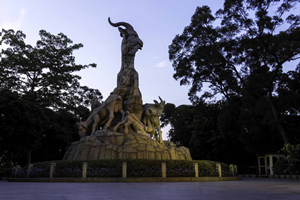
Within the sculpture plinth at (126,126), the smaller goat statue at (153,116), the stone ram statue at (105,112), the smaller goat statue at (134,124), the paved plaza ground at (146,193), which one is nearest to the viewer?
the paved plaza ground at (146,193)

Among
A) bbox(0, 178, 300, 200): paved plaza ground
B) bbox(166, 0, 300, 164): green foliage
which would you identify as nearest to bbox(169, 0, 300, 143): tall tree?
bbox(166, 0, 300, 164): green foliage

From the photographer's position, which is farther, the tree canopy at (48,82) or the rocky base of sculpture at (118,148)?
the tree canopy at (48,82)

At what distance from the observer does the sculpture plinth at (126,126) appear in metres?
17.3

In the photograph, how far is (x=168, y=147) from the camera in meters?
19.3

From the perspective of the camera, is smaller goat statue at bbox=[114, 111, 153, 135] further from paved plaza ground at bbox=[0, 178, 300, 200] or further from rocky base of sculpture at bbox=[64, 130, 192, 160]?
paved plaza ground at bbox=[0, 178, 300, 200]

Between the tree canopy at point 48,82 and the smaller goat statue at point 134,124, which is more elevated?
the tree canopy at point 48,82

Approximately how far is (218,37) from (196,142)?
1408cm

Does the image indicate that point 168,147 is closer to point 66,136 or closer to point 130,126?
point 130,126

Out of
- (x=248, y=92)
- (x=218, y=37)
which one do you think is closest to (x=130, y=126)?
(x=248, y=92)

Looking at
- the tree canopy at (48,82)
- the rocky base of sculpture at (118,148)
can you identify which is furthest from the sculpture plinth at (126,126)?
the tree canopy at (48,82)

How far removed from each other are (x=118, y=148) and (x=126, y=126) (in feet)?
6.22

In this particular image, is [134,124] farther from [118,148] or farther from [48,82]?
[48,82]

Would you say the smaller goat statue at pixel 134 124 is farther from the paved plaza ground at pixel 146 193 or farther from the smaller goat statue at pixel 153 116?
the paved plaza ground at pixel 146 193

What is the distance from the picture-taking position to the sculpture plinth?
17.3 meters
